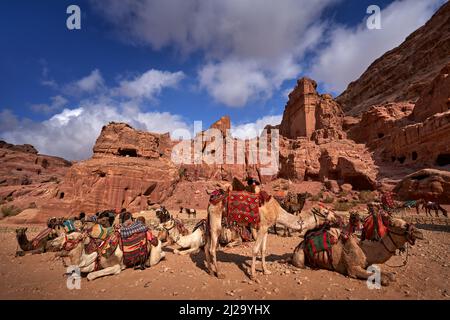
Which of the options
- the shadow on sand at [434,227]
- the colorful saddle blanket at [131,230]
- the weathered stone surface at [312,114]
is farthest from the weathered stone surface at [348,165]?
the colorful saddle blanket at [131,230]

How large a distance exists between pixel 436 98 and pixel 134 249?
3863cm

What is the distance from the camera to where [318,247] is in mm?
5375

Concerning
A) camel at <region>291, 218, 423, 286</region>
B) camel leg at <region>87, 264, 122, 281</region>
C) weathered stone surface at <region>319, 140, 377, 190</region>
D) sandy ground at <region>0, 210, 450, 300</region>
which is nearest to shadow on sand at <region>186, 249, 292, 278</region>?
sandy ground at <region>0, 210, 450, 300</region>

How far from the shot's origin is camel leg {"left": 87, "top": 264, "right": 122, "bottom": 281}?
→ 511 centimetres

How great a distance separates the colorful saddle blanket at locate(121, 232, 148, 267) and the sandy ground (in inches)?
11.1

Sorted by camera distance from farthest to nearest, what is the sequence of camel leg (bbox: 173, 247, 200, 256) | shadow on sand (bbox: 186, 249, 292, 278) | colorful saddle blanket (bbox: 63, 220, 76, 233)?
colorful saddle blanket (bbox: 63, 220, 76, 233), camel leg (bbox: 173, 247, 200, 256), shadow on sand (bbox: 186, 249, 292, 278)

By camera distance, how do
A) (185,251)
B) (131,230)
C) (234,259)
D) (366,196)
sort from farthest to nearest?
(366,196)
(185,251)
(234,259)
(131,230)

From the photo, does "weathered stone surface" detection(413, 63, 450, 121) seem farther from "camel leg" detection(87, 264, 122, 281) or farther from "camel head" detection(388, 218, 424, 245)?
"camel leg" detection(87, 264, 122, 281)

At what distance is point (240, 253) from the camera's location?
25.6 feet

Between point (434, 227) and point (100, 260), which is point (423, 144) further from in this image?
point (100, 260)

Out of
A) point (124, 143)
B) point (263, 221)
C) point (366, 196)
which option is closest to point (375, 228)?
point (263, 221)

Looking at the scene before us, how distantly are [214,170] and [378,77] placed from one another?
225 feet

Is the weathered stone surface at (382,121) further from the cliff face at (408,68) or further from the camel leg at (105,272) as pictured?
the camel leg at (105,272)
